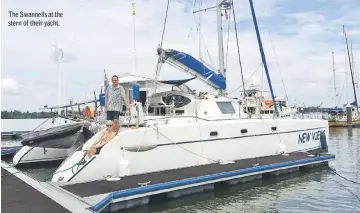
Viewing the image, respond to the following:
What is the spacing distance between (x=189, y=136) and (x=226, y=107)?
2649mm

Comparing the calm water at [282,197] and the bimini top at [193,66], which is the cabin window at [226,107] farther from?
the calm water at [282,197]

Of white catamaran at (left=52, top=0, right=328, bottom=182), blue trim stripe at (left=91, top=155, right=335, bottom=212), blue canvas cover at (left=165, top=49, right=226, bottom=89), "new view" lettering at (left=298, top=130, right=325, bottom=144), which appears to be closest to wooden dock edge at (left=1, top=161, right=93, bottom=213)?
blue trim stripe at (left=91, top=155, right=335, bottom=212)

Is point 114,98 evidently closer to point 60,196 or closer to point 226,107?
point 60,196

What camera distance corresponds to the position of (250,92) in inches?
837

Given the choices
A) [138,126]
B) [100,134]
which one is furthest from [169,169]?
[100,134]

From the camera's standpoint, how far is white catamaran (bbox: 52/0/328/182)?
934 cm

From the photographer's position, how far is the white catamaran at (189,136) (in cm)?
934

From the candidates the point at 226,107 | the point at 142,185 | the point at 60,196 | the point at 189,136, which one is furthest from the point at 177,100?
the point at 60,196

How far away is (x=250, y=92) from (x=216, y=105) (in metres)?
9.23

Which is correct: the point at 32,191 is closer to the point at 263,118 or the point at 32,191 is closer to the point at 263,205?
the point at 263,205

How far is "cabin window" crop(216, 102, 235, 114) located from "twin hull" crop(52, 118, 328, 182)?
61cm

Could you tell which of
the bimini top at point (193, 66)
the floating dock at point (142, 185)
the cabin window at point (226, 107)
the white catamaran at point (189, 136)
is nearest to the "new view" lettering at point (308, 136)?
the white catamaran at point (189, 136)

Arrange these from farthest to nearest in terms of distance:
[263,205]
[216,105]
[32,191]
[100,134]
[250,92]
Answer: [250,92] → [216,105] → [100,134] → [263,205] → [32,191]

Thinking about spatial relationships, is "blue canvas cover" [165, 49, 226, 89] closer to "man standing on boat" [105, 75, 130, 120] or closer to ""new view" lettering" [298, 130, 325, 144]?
"man standing on boat" [105, 75, 130, 120]
